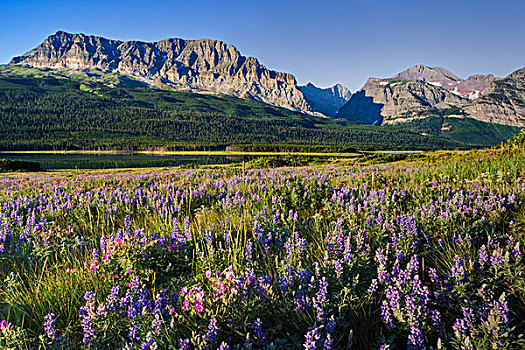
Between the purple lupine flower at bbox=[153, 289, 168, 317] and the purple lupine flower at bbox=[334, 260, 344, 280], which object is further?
the purple lupine flower at bbox=[334, 260, 344, 280]

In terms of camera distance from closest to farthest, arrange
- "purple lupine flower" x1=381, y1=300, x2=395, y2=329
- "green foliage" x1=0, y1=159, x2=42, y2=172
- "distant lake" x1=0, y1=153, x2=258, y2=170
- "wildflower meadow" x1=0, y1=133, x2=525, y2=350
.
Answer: "wildflower meadow" x1=0, y1=133, x2=525, y2=350, "purple lupine flower" x1=381, y1=300, x2=395, y2=329, "green foliage" x1=0, y1=159, x2=42, y2=172, "distant lake" x1=0, y1=153, x2=258, y2=170

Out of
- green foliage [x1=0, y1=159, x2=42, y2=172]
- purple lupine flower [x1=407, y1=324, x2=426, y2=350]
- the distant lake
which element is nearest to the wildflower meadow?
purple lupine flower [x1=407, y1=324, x2=426, y2=350]

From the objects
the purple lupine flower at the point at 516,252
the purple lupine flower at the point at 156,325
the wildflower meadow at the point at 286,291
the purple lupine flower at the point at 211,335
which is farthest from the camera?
the purple lupine flower at the point at 516,252

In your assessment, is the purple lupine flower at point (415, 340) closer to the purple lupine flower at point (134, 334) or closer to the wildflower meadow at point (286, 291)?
the wildflower meadow at point (286, 291)

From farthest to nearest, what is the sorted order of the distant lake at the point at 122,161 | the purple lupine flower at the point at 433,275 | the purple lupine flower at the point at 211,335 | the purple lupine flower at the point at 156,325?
the distant lake at the point at 122,161, the purple lupine flower at the point at 433,275, the purple lupine flower at the point at 156,325, the purple lupine flower at the point at 211,335

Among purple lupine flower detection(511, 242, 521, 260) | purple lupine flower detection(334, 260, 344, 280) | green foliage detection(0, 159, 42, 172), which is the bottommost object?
green foliage detection(0, 159, 42, 172)

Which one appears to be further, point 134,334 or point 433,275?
point 433,275

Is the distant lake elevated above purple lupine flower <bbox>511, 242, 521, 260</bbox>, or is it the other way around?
purple lupine flower <bbox>511, 242, 521, 260</bbox>

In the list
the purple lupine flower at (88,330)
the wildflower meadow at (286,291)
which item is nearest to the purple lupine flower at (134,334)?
the wildflower meadow at (286,291)

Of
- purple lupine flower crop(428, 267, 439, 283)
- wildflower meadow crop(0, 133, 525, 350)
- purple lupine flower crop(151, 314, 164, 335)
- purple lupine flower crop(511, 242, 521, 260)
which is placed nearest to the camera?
purple lupine flower crop(151, 314, 164, 335)

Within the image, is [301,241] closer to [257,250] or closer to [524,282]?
[257,250]

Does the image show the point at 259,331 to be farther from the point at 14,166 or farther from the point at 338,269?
the point at 14,166

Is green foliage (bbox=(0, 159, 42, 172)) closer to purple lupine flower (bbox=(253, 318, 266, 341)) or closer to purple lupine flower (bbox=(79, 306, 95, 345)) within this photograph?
purple lupine flower (bbox=(79, 306, 95, 345))

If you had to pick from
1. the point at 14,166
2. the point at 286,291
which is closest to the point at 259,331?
the point at 286,291
